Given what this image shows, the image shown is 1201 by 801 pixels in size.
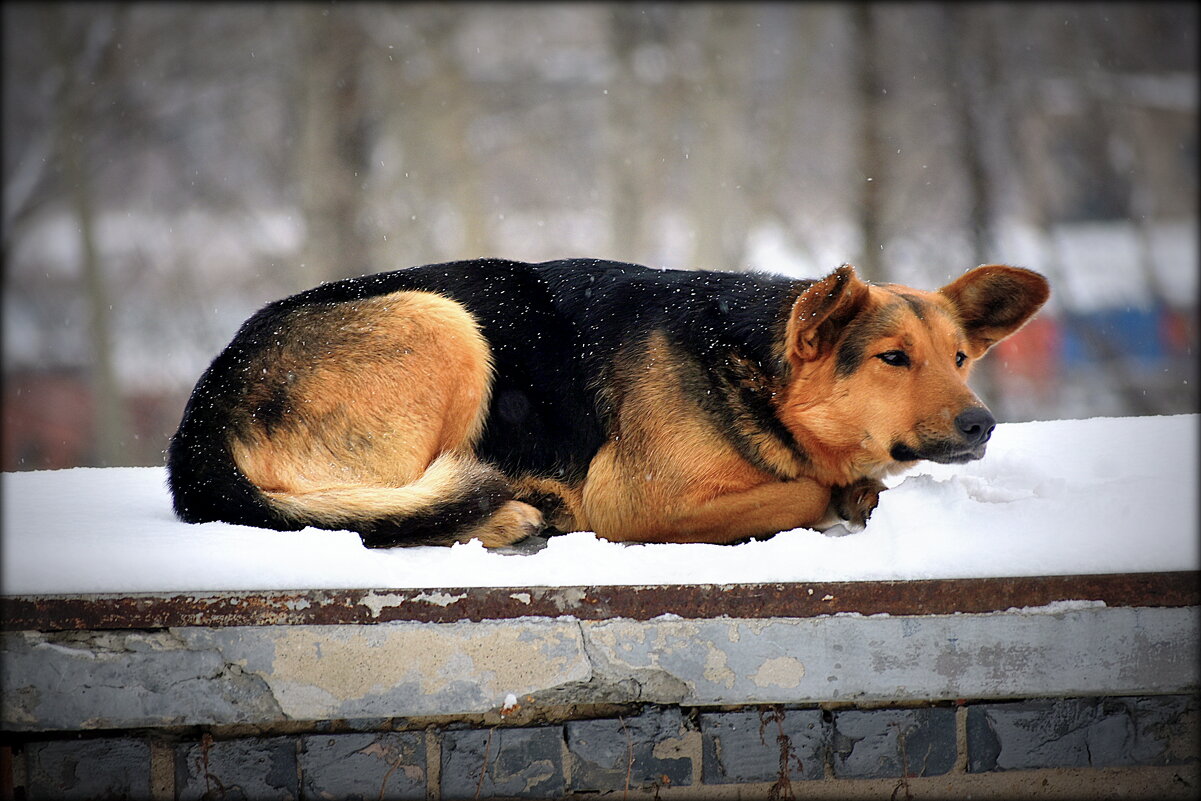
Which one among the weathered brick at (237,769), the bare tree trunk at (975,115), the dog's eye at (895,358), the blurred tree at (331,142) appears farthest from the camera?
the bare tree trunk at (975,115)

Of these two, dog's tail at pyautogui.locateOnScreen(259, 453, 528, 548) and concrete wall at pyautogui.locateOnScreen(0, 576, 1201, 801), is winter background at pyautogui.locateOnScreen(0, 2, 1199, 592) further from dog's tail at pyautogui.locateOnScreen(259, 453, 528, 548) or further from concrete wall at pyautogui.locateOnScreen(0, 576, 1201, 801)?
concrete wall at pyautogui.locateOnScreen(0, 576, 1201, 801)

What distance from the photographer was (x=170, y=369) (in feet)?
45.2

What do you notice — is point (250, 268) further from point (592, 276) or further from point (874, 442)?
point (874, 442)

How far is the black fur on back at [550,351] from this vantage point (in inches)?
125

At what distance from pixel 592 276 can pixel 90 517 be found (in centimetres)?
199

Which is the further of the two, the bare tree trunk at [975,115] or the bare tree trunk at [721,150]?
the bare tree trunk at [721,150]

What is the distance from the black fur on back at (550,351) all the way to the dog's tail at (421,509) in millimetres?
144

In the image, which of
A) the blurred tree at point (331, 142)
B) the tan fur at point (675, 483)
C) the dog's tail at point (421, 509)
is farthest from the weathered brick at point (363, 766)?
the blurred tree at point (331, 142)

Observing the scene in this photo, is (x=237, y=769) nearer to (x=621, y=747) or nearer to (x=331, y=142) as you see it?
(x=621, y=747)

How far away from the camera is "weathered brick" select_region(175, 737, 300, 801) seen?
2605 mm

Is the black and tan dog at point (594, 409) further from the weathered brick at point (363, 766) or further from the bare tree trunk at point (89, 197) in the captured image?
the bare tree trunk at point (89, 197)

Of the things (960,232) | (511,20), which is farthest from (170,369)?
(960,232)

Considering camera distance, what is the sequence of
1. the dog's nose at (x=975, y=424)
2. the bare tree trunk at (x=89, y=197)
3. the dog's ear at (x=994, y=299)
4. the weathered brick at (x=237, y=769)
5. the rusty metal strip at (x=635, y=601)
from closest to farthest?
the rusty metal strip at (x=635, y=601), the weathered brick at (x=237, y=769), the dog's nose at (x=975, y=424), the dog's ear at (x=994, y=299), the bare tree trunk at (x=89, y=197)


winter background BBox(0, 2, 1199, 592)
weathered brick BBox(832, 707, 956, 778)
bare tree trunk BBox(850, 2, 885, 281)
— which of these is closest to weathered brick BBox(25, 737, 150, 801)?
weathered brick BBox(832, 707, 956, 778)
